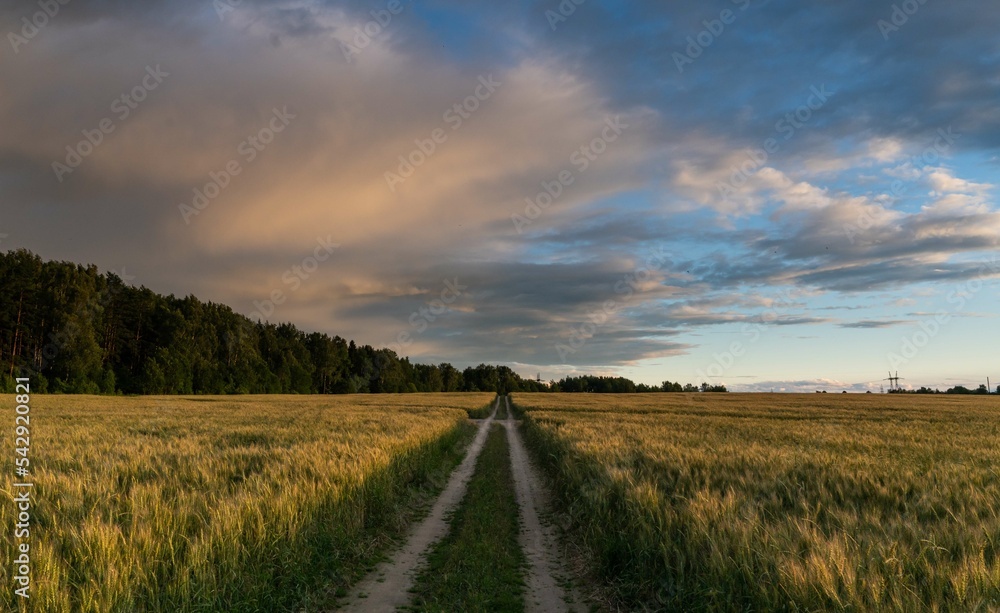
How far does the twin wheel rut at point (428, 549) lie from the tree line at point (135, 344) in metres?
74.7

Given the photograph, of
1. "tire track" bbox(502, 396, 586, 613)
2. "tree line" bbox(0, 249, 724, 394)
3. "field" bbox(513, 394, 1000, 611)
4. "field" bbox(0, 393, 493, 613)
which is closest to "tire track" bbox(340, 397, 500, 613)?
"field" bbox(0, 393, 493, 613)

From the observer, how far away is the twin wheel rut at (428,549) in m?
6.45

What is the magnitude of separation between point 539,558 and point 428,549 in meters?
1.95

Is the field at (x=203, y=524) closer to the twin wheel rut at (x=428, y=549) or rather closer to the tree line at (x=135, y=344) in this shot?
the twin wheel rut at (x=428, y=549)

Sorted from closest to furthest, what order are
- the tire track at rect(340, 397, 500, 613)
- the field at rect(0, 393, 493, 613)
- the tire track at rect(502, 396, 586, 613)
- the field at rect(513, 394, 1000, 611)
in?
the field at rect(513, 394, 1000, 611), the field at rect(0, 393, 493, 613), the tire track at rect(340, 397, 500, 613), the tire track at rect(502, 396, 586, 613)

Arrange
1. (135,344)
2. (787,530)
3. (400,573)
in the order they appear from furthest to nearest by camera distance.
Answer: (135,344) < (400,573) < (787,530)

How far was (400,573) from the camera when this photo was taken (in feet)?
24.4

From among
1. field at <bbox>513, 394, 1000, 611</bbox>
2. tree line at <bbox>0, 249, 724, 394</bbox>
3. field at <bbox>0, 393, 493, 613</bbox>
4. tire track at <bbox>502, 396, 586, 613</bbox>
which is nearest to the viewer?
field at <bbox>513, 394, 1000, 611</bbox>

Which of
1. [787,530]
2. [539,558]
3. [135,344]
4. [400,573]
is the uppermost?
[135,344]

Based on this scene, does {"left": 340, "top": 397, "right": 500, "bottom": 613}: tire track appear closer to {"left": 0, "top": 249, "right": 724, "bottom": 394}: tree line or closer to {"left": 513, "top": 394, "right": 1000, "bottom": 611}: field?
{"left": 513, "top": 394, "right": 1000, "bottom": 611}: field

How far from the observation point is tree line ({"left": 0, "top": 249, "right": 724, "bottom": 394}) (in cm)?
6725

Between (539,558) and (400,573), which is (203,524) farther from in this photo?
(539,558)

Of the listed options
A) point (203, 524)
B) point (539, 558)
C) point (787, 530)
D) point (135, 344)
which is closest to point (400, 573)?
point (539, 558)

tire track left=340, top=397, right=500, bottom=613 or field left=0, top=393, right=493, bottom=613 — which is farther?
tire track left=340, top=397, right=500, bottom=613
